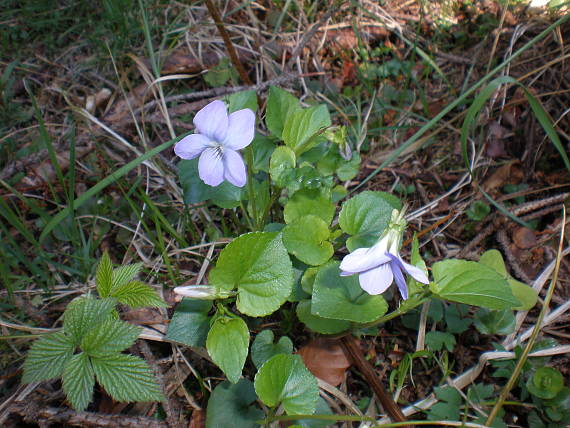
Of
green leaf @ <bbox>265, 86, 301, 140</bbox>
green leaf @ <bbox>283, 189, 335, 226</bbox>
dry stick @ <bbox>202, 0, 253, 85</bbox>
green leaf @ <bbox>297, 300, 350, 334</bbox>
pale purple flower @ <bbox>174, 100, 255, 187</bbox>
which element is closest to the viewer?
pale purple flower @ <bbox>174, 100, 255, 187</bbox>

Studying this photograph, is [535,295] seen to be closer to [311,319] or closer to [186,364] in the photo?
[311,319]

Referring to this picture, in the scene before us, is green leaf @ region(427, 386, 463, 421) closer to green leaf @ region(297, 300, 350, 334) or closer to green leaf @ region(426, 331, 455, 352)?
green leaf @ region(426, 331, 455, 352)

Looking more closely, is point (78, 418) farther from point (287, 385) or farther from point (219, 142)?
point (219, 142)

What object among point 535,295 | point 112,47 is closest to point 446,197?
point 535,295

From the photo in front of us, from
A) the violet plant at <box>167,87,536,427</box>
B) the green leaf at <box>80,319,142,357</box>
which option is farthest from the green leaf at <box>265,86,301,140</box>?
the green leaf at <box>80,319,142,357</box>

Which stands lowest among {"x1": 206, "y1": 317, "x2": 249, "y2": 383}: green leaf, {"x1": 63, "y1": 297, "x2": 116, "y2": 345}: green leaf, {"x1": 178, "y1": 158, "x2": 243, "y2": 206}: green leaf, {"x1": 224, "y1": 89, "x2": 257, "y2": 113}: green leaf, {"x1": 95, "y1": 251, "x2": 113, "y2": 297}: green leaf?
{"x1": 206, "y1": 317, "x2": 249, "y2": 383}: green leaf

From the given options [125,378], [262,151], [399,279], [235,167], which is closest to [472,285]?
[399,279]
